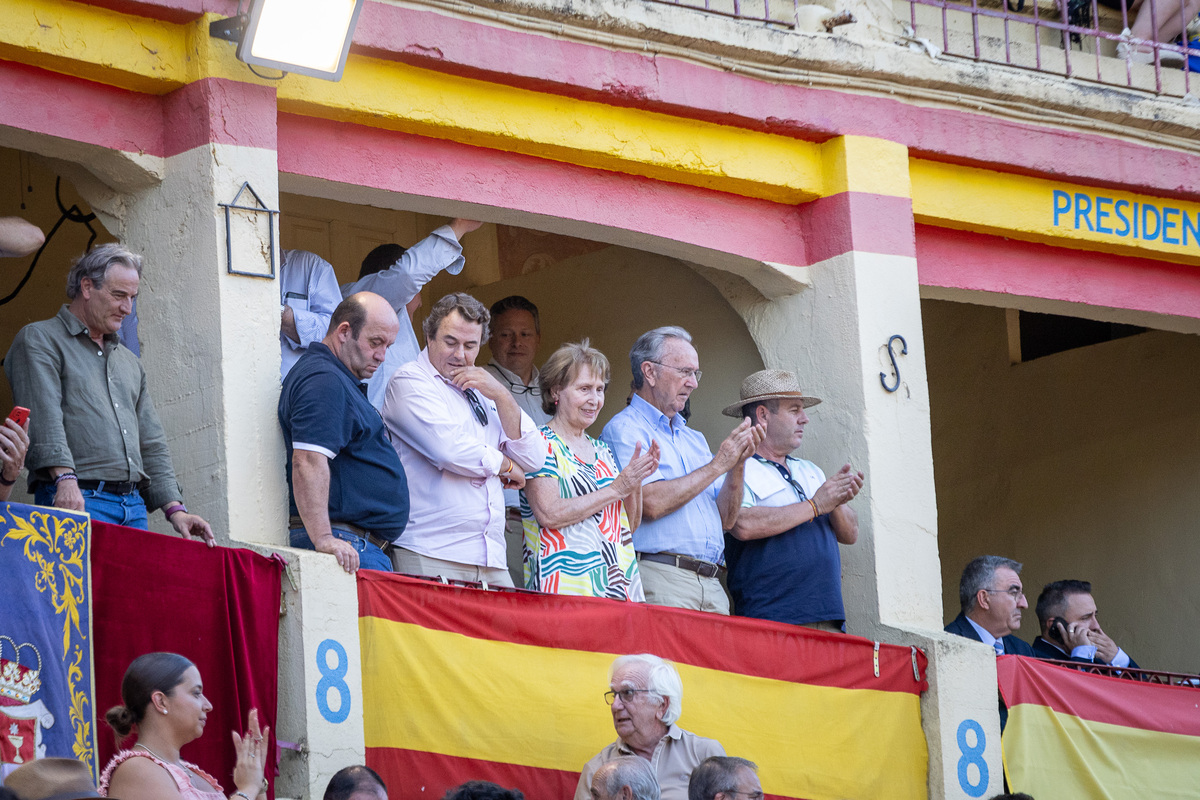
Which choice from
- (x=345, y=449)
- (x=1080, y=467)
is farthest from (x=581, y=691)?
(x=1080, y=467)

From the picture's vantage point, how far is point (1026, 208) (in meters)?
8.38

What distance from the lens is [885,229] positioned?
7859 mm

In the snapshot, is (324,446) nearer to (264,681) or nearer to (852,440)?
(264,681)

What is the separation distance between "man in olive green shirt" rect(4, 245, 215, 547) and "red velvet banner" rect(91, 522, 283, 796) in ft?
0.51

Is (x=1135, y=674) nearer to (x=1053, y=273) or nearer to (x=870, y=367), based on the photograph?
(x=870, y=367)

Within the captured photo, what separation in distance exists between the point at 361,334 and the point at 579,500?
1.07m

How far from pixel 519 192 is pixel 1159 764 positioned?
3.74m

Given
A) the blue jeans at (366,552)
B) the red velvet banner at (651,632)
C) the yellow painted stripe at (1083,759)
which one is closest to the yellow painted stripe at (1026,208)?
the red velvet banner at (651,632)

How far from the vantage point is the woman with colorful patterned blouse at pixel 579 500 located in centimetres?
639

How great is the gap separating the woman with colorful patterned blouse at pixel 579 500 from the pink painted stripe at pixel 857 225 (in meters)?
1.61

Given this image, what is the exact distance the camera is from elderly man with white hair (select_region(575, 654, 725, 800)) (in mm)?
5922

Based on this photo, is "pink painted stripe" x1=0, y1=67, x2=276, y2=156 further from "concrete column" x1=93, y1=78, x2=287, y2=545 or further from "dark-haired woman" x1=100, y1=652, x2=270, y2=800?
"dark-haired woman" x1=100, y1=652, x2=270, y2=800

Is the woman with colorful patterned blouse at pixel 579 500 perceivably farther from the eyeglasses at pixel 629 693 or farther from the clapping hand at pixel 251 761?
the clapping hand at pixel 251 761

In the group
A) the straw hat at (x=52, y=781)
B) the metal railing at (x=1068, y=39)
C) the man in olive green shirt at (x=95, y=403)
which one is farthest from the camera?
the metal railing at (x=1068, y=39)
